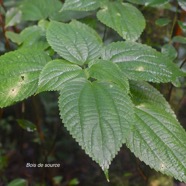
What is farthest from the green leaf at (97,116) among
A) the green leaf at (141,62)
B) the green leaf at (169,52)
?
the green leaf at (169,52)

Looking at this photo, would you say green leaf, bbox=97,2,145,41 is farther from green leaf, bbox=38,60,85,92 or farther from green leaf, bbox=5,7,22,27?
green leaf, bbox=5,7,22,27

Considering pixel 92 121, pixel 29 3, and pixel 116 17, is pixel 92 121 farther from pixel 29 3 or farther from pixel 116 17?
pixel 29 3

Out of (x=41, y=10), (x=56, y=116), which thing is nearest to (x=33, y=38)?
(x=41, y=10)

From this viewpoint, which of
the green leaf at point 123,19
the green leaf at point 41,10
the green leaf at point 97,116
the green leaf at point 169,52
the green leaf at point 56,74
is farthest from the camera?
the green leaf at point 41,10

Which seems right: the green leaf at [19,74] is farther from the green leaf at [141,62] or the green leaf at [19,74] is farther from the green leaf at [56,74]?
the green leaf at [141,62]

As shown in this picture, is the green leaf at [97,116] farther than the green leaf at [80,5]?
No

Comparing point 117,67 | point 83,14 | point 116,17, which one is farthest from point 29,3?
point 117,67

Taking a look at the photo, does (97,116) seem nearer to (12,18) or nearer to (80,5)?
(80,5)

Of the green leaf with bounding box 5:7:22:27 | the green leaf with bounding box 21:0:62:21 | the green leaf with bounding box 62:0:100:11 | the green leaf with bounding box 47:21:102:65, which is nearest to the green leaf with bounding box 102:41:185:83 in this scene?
the green leaf with bounding box 47:21:102:65

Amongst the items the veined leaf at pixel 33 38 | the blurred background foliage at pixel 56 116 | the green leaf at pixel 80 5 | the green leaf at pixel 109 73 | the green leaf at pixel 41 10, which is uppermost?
the green leaf at pixel 80 5

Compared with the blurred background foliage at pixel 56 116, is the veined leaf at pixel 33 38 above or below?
above
